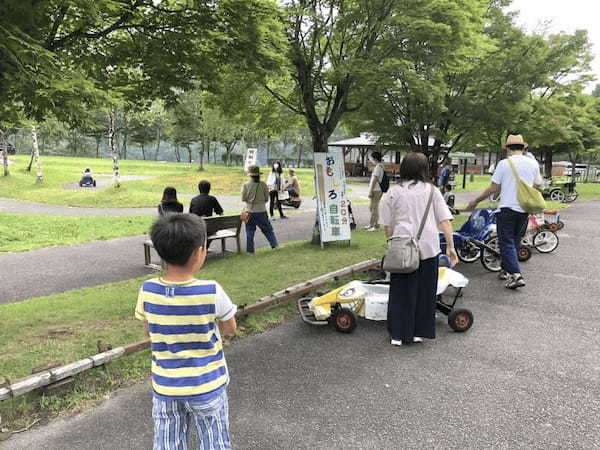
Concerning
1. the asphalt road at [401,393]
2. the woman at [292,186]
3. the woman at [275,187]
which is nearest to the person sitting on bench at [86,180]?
the woman at [292,186]

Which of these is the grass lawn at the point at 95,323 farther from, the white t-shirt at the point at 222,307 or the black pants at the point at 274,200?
the black pants at the point at 274,200

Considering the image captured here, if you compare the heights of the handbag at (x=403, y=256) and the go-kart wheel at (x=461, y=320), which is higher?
the handbag at (x=403, y=256)

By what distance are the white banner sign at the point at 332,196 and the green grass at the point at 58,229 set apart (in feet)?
16.3

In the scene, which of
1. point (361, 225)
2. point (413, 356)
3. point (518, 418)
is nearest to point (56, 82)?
point (413, 356)

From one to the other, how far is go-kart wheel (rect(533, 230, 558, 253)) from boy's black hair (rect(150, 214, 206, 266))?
838 cm

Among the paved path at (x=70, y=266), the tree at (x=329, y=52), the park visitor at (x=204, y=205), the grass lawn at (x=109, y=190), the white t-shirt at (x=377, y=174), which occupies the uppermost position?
the tree at (x=329, y=52)

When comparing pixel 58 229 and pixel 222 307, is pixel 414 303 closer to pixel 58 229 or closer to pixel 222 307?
pixel 222 307

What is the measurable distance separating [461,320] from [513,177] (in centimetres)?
242

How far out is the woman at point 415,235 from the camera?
4.00m

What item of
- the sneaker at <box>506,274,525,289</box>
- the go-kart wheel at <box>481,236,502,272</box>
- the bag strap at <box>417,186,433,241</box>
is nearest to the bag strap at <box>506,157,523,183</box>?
the sneaker at <box>506,274,525,289</box>

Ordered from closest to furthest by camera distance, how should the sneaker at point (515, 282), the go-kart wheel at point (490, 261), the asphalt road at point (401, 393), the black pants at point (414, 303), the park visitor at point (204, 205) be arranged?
the asphalt road at point (401, 393) < the black pants at point (414, 303) < the sneaker at point (515, 282) < the go-kart wheel at point (490, 261) < the park visitor at point (204, 205)

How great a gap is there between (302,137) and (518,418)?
57020mm

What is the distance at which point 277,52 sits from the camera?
5.93 metres

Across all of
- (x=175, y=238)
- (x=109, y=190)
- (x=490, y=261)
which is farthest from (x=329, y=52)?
(x=109, y=190)
